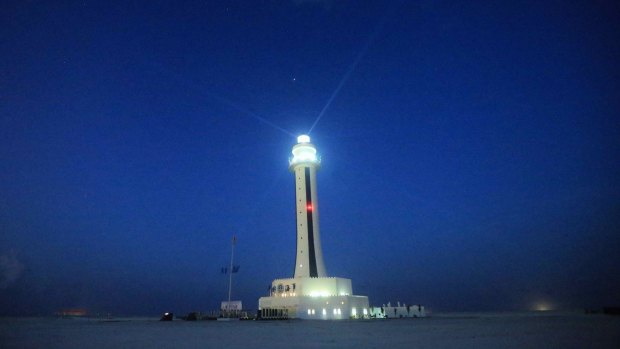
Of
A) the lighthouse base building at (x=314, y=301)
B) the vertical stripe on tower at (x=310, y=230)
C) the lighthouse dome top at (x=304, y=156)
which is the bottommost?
the lighthouse base building at (x=314, y=301)

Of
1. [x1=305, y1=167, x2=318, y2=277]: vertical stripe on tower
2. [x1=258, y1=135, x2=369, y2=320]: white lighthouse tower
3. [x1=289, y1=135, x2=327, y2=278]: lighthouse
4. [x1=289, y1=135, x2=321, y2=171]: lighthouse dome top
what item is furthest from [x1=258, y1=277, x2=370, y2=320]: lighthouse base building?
[x1=289, y1=135, x2=321, y2=171]: lighthouse dome top

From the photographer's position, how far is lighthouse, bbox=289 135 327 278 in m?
58.5

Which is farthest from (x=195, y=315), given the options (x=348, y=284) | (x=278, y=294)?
(x=348, y=284)

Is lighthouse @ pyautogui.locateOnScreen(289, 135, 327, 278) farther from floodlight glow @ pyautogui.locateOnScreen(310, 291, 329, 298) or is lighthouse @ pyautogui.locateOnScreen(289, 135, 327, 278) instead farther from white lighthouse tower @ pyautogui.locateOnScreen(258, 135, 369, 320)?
floodlight glow @ pyautogui.locateOnScreen(310, 291, 329, 298)

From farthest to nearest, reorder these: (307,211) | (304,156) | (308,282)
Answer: (304,156)
(307,211)
(308,282)

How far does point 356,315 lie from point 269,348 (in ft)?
133

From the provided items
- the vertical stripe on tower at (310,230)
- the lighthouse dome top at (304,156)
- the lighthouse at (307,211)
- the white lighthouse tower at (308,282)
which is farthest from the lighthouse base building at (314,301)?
the lighthouse dome top at (304,156)

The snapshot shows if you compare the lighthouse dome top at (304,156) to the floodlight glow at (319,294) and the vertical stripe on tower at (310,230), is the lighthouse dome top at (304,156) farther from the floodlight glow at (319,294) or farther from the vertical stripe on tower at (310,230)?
the floodlight glow at (319,294)

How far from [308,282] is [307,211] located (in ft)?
38.6

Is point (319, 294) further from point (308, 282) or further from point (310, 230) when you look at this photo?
point (310, 230)

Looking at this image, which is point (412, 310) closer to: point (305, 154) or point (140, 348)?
point (305, 154)

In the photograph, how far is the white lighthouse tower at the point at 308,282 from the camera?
171 ft

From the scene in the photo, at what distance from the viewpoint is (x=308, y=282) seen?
179 ft

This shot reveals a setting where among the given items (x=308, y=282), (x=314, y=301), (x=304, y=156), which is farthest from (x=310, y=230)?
(x=304, y=156)
